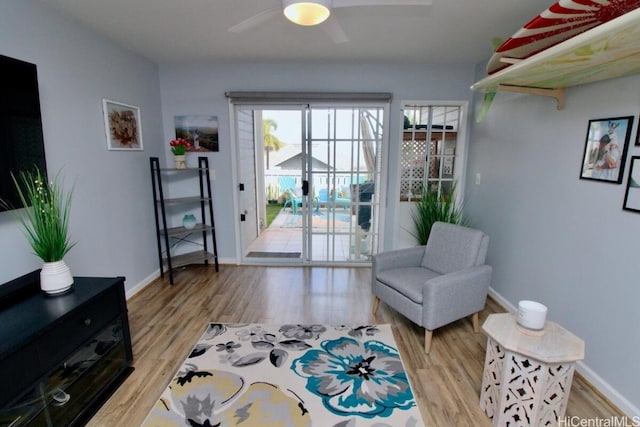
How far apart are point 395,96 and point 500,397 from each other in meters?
3.04

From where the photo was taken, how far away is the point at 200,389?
1834mm

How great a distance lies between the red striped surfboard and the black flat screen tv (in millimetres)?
2633

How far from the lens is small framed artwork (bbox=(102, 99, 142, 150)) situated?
2730mm

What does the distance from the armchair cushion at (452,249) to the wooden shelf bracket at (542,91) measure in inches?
40.2

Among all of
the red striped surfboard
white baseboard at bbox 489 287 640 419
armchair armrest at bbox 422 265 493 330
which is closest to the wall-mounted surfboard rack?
the red striped surfboard

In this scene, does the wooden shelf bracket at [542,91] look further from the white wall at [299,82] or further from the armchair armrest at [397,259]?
the white wall at [299,82]

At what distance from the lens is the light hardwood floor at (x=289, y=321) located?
1.73 m

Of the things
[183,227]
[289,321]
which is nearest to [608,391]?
[289,321]

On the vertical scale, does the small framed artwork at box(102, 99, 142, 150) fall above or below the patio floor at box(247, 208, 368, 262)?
above

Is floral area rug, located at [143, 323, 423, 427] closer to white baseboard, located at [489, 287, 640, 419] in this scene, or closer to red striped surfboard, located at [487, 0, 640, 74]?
white baseboard, located at [489, 287, 640, 419]

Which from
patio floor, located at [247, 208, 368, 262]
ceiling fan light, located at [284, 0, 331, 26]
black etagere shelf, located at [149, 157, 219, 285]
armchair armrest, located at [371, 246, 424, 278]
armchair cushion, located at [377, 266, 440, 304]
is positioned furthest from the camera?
patio floor, located at [247, 208, 368, 262]

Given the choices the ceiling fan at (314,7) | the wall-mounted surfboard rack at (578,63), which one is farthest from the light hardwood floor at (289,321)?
the ceiling fan at (314,7)

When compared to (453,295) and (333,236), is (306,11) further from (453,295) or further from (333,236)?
(333,236)

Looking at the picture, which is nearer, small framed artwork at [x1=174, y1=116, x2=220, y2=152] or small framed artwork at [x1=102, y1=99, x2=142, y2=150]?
small framed artwork at [x1=102, y1=99, x2=142, y2=150]
